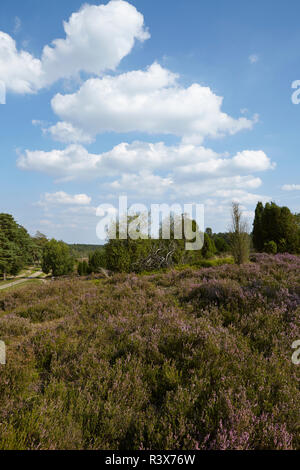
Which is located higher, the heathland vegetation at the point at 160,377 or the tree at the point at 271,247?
the tree at the point at 271,247

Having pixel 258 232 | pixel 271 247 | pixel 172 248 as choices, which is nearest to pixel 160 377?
pixel 172 248

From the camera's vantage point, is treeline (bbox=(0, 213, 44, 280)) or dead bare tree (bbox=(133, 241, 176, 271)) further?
treeline (bbox=(0, 213, 44, 280))

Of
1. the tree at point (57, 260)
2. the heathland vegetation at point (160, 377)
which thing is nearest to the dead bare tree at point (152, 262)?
the heathland vegetation at point (160, 377)

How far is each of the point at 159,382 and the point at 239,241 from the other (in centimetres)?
1417

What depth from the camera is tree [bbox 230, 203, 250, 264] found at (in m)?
15.1

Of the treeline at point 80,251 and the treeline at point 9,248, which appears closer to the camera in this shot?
the treeline at point 9,248

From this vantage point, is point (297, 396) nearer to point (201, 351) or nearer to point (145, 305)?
point (201, 351)

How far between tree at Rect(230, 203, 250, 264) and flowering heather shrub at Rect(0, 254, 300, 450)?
1087 cm

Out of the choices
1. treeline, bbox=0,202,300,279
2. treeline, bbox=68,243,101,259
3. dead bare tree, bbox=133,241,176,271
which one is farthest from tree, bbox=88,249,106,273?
treeline, bbox=68,243,101,259

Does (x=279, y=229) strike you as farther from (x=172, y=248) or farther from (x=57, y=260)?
(x=57, y=260)

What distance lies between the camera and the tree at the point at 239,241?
15.1 metres

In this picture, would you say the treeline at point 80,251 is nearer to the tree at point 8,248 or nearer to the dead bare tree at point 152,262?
the tree at point 8,248

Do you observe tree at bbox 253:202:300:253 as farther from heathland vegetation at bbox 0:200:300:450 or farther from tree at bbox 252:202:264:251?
heathland vegetation at bbox 0:200:300:450

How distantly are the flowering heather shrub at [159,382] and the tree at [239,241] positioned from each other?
1087 cm
